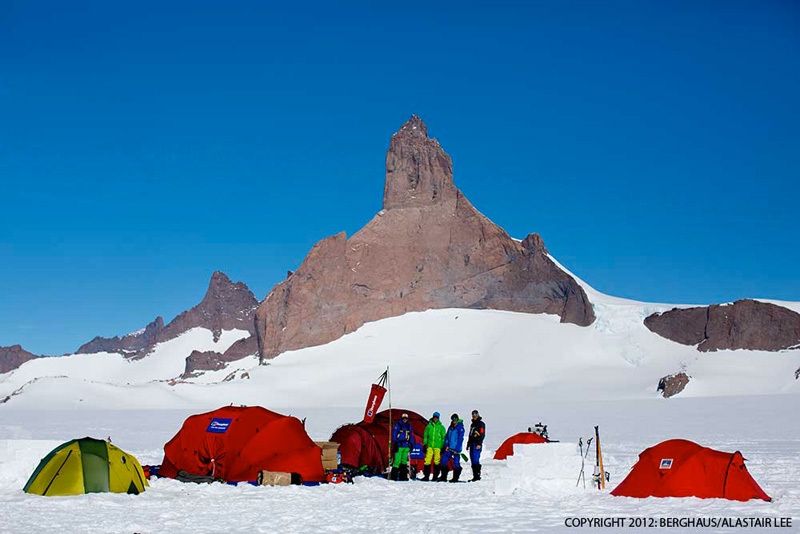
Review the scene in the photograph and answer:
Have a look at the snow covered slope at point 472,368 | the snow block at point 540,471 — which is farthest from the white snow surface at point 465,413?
the snow covered slope at point 472,368

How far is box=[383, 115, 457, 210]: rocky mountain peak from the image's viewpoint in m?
155

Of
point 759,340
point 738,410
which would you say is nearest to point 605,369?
point 759,340

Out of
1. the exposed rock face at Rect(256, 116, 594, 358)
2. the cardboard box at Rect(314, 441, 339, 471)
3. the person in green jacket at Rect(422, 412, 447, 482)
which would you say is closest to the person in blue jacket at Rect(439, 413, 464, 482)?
the person in green jacket at Rect(422, 412, 447, 482)

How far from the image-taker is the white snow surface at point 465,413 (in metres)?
13.2

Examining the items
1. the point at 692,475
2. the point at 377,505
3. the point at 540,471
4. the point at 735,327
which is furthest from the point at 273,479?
the point at 735,327

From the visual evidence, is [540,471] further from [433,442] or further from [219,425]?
[219,425]

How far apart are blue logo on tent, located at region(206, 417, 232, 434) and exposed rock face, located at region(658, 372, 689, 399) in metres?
84.5

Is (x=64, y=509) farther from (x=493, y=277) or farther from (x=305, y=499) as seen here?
(x=493, y=277)

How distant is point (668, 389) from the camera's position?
317 ft

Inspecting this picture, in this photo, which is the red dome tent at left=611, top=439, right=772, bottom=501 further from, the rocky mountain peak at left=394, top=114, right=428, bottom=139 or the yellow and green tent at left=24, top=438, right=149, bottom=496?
the rocky mountain peak at left=394, top=114, right=428, bottom=139

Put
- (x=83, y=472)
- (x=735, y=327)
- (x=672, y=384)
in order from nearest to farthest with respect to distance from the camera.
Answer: (x=83, y=472) → (x=672, y=384) → (x=735, y=327)

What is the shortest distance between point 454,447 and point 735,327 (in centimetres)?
11270

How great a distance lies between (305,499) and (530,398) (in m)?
82.8

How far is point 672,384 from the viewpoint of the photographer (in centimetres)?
A: 9769
